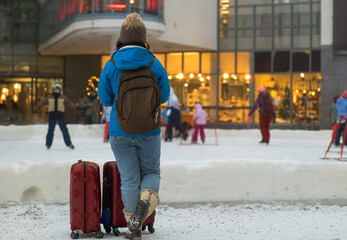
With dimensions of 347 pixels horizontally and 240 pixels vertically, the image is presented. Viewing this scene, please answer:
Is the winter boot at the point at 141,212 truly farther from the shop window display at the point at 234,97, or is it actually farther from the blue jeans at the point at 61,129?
the shop window display at the point at 234,97

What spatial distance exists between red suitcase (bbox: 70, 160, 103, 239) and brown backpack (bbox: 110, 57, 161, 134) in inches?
24.5

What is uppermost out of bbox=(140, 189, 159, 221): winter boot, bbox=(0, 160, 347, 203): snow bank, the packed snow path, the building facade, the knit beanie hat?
the building facade

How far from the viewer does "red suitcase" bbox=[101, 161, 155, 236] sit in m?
5.45

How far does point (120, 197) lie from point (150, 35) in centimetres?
2375

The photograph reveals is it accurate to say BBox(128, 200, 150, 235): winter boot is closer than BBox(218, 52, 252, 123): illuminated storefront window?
Yes

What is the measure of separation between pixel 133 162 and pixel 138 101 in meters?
0.53

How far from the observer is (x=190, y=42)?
33312mm

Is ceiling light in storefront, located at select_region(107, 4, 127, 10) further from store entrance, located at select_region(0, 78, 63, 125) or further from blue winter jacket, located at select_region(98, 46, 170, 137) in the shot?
blue winter jacket, located at select_region(98, 46, 170, 137)

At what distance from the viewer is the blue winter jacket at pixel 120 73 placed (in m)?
5.11

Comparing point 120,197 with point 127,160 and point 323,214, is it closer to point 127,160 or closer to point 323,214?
point 127,160

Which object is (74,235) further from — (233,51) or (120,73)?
(233,51)

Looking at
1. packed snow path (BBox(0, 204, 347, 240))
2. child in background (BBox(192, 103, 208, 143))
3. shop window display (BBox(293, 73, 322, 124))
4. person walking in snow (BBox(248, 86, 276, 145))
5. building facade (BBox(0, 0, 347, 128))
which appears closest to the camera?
packed snow path (BBox(0, 204, 347, 240))

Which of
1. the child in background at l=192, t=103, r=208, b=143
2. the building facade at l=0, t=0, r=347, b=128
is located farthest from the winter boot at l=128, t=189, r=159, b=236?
the building facade at l=0, t=0, r=347, b=128

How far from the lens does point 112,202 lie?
5461 mm
